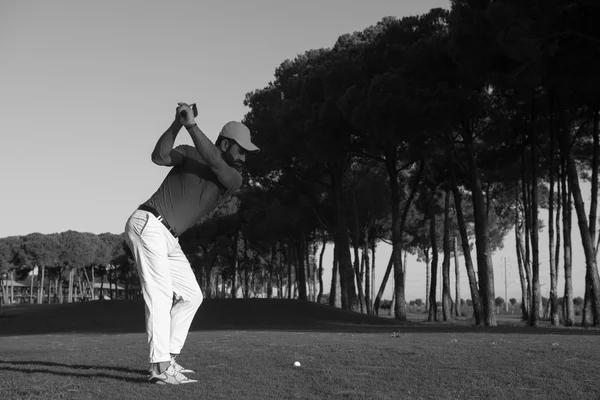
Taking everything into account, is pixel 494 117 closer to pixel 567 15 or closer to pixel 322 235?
pixel 567 15

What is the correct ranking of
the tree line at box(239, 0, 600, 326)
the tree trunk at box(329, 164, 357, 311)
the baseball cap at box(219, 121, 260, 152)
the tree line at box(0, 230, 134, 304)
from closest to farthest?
the baseball cap at box(219, 121, 260, 152) → the tree line at box(239, 0, 600, 326) → the tree trunk at box(329, 164, 357, 311) → the tree line at box(0, 230, 134, 304)

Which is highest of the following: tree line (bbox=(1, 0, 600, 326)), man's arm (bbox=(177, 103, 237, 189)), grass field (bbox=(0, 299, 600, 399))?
tree line (bbox=(1, 0, 600, 326))

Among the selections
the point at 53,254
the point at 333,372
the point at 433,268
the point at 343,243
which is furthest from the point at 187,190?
the point at 53,254

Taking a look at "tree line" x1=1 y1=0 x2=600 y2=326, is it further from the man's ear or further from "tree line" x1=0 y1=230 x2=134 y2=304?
"tree line" x1=0 y1=230 x2=134 y2=304

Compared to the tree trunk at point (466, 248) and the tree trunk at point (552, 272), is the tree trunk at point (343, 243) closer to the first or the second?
the tree trunk at point (466, 248)

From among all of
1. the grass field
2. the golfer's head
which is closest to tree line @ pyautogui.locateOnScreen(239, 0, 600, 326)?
the grass field

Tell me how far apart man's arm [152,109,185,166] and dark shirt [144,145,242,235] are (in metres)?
0.15

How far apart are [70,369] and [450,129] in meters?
22.4

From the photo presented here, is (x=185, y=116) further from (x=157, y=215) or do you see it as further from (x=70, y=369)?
(x=70, y=369)

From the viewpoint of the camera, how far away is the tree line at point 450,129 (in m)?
21.9

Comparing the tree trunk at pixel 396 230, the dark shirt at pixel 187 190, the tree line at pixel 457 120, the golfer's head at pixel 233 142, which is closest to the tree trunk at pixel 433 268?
the tree line at pixel 457 120

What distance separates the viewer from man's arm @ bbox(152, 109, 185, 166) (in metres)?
6.31

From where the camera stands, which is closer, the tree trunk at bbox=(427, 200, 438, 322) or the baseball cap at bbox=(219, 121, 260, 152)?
the baseball cap at bbox=(219, 121, 260, 152)

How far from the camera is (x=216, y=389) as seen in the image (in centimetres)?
641
